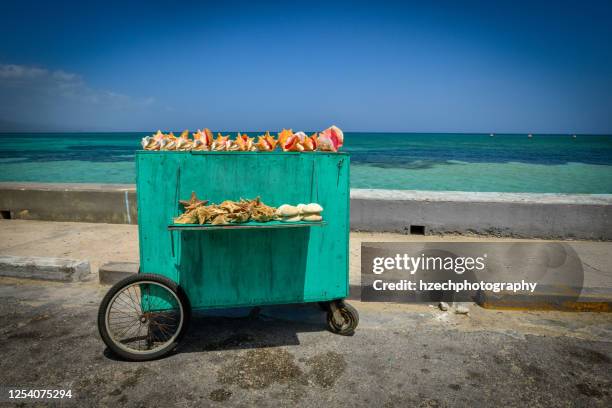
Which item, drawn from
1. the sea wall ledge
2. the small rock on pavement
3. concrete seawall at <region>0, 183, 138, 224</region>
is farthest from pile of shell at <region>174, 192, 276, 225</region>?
concrete seawall at <region>0, 183, 138, 224</region>

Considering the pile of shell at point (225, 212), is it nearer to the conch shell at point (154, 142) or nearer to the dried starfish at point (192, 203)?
the dried starfish at point (192, 203)

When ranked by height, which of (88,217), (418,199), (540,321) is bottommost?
(540,321)

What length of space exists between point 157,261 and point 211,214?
2.26ft

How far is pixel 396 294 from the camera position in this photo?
14.6 feet

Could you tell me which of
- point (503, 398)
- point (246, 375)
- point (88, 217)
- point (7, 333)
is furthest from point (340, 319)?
point (88, 217)

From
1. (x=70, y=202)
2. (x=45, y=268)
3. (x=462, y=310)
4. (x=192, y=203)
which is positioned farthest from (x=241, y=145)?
(x=70, y=202)

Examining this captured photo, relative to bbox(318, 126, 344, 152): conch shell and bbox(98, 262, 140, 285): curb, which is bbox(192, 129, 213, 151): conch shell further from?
bbox(98, 262, 140, 285): curb

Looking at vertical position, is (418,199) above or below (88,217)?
above

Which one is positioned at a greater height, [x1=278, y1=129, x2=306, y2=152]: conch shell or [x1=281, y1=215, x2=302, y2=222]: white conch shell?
[x1=278, y1=129, x2=306, y2=152]: conch shell

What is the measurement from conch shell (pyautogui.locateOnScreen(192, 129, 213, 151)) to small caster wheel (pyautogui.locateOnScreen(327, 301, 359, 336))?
179 centimetres

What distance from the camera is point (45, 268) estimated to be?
473 centimetres

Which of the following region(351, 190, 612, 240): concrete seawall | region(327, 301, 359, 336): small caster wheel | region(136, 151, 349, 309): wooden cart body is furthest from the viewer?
region(351, 190, 612, 240): concrete seawall

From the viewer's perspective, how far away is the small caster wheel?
Result: 346cm

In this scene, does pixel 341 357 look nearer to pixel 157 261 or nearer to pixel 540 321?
pixel 157 261
